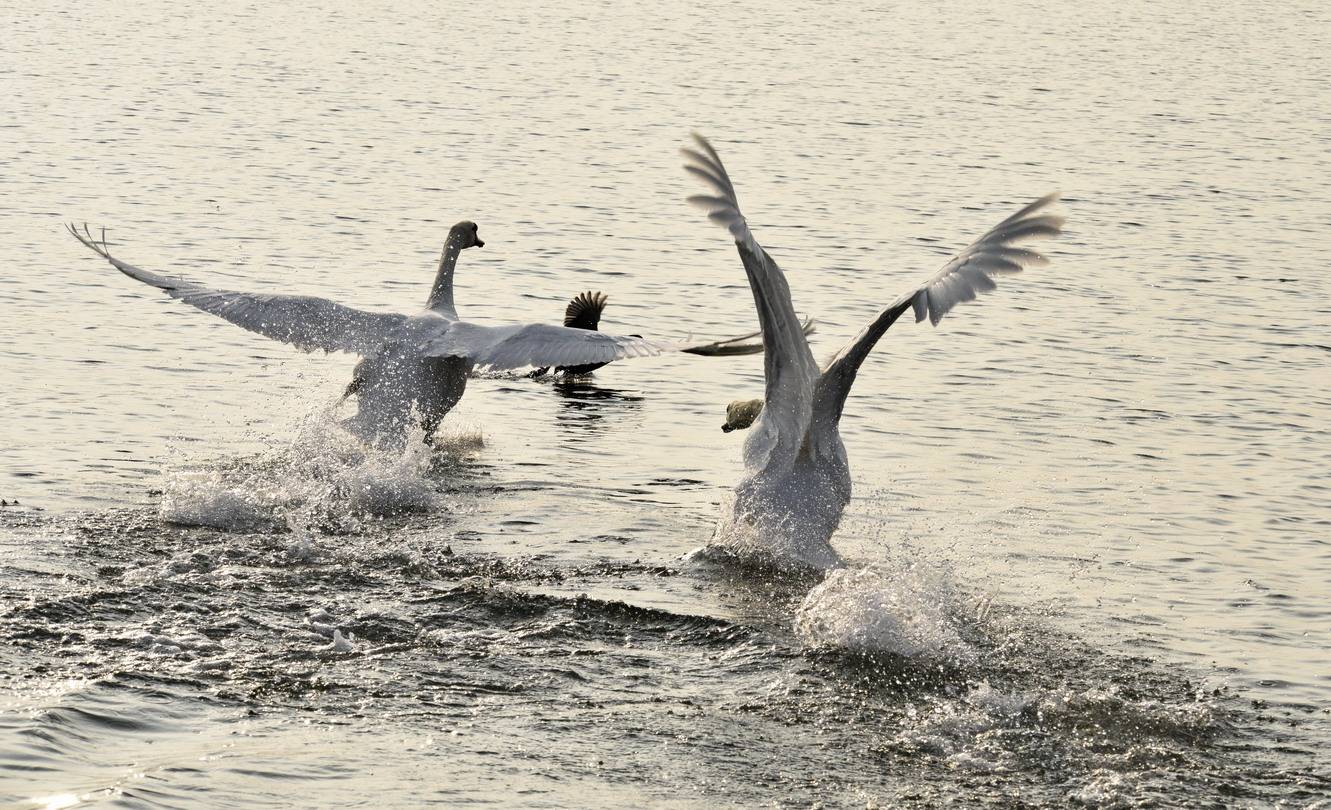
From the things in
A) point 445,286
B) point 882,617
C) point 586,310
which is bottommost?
point 882,617

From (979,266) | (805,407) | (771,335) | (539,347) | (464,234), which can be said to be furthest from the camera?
(464,234)

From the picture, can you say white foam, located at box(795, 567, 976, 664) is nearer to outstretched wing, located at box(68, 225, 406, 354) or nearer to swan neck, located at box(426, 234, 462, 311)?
outstretched wing, located at box(68, 225, 406, 354)


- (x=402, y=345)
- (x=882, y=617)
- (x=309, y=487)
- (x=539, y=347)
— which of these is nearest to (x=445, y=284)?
(x=402, y=345)

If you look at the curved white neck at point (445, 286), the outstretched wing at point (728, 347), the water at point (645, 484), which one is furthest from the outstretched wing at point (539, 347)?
the curved white neck at point (445, 286)

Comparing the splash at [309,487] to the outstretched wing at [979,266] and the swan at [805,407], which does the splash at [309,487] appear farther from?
the outstretched wing at [979,266]

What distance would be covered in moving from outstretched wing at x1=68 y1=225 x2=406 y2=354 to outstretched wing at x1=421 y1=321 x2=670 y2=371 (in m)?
0.46

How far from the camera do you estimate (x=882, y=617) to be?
9.20m

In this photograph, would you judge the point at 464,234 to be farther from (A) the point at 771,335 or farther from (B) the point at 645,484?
(A) the point at 771,335

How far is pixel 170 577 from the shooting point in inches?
369

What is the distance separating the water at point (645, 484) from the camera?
7.62m

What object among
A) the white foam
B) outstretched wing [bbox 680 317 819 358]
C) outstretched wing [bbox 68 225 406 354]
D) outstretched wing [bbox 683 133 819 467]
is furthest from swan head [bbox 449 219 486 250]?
the white foam

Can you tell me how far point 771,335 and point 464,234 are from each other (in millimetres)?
5345

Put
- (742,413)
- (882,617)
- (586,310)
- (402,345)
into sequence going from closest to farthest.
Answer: (882,617) < (402,345) < (742,413) < (586,310)

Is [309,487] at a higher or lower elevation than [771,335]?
lower
